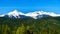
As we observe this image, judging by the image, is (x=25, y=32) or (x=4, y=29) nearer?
(x=25, y=32)

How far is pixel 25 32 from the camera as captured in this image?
141ft

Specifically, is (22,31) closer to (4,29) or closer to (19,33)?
(19,33)

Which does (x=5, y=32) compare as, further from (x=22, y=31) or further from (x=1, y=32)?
(x=22, y=31)

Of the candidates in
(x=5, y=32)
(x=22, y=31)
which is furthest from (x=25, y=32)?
(x=5, y=32)

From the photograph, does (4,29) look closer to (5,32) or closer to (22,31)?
(5,32)

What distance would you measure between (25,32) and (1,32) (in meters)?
5.78

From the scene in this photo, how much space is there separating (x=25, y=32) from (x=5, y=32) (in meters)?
5.13

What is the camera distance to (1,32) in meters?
44.7

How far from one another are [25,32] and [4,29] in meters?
5.69

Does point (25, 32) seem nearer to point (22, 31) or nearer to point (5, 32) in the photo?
point (22, 31)

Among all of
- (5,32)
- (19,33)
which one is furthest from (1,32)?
(19,33)

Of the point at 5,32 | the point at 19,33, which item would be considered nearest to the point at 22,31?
the point at 19,33

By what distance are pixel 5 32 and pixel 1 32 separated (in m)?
0.95

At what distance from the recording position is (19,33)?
4444 cm
